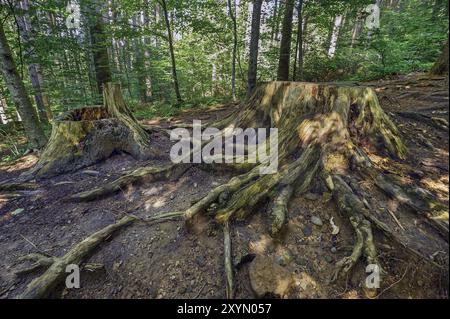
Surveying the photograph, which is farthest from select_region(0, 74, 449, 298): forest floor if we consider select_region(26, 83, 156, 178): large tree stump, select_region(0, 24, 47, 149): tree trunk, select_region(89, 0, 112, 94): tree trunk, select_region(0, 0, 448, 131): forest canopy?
select_region(89, 0, 112, 94): tree trunk

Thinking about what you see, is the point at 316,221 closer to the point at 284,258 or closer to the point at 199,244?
the point at 284,258

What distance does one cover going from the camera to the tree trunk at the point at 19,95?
17.5 ft

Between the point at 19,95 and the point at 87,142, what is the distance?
105 inches

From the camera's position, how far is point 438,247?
79.0 inches

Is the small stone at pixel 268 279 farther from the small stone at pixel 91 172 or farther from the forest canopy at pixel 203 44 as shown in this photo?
the forest canopy at pixel 203 44

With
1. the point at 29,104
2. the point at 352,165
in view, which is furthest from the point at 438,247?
the point at 29,104

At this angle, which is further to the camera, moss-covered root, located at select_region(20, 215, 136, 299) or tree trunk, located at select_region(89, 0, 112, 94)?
tree trunk, located at select_region(89, 0, 112, 94)

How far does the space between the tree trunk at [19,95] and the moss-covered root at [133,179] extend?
139 inches

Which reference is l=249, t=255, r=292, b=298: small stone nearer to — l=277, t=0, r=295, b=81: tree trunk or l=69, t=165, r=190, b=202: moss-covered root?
l=69, t=165, r=190, b=202: moss-covered root

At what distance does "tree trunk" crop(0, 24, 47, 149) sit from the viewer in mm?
5328

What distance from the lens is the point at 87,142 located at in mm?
4695

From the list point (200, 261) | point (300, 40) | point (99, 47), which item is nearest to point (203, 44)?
point (99, 47)

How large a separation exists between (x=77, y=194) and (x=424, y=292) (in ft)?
14.5

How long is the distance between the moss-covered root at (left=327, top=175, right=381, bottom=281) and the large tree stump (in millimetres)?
3556
